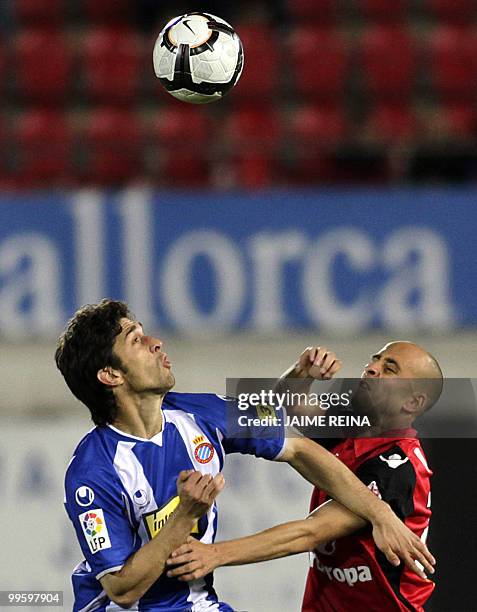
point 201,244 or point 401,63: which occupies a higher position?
point 401,63

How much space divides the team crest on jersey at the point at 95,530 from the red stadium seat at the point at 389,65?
607 centimetres

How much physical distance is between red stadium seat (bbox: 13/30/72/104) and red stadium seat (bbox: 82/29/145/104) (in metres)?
0.16

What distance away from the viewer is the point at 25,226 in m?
7.12

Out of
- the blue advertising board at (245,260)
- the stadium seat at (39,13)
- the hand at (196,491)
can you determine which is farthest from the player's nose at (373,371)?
the stadium seat at (39,13)

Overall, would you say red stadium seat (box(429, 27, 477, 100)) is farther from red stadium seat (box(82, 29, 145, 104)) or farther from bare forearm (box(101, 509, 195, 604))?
bare forearm (box(101, 509, 195, 604))

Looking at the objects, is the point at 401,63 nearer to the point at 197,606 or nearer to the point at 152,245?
the point at 152,245

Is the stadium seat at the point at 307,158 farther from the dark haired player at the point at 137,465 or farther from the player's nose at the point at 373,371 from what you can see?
the dark haired player at the point at 137,465

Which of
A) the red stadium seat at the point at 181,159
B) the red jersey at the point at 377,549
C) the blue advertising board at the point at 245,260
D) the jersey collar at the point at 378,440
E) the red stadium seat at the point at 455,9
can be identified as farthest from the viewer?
the red stadium seat at the point at 455,9

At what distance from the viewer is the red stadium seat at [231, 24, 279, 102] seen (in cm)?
896

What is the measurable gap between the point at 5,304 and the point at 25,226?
1.53ft

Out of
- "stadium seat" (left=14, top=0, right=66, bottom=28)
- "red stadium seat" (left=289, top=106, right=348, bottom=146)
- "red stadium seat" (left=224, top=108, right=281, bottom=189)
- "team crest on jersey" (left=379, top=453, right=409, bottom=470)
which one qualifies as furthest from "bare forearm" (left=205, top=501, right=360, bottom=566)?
"stadium seat" (left=14, top=0, right=66, bottom=28)

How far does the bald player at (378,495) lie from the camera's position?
3.86 m

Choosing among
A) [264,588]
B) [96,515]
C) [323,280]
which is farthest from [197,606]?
[323,280]

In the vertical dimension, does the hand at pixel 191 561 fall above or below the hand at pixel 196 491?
below
